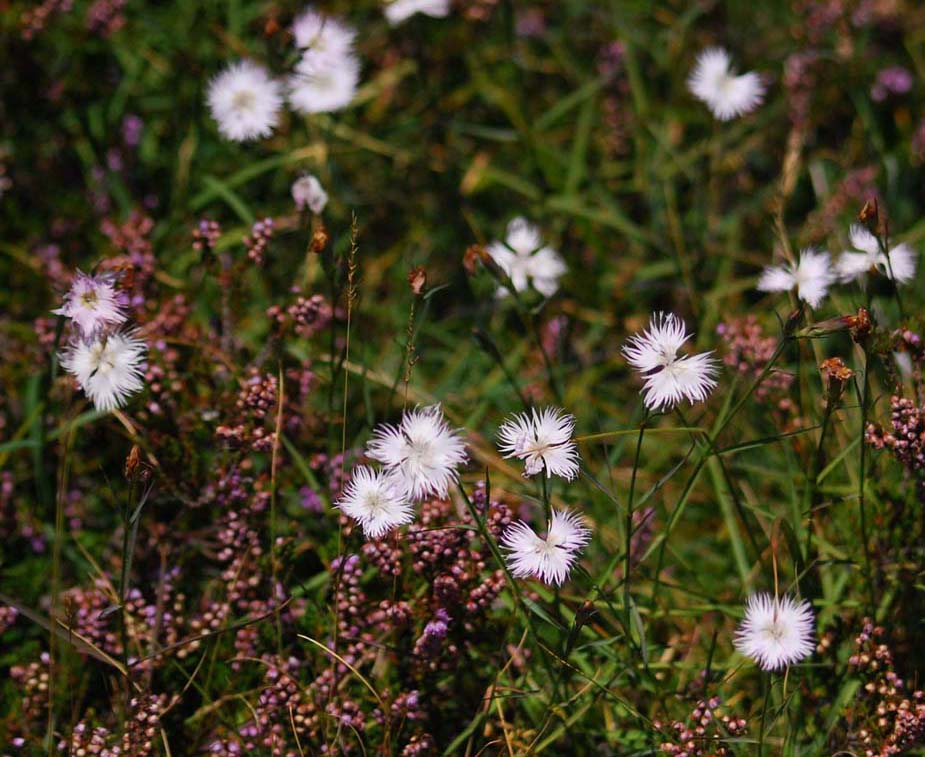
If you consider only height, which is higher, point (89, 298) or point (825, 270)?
point (825, 270)

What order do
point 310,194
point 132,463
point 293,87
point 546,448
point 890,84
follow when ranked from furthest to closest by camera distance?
1. point 890,84
2. point 293,87
3. point 310,194
4. point 546,448
5. point 132,463

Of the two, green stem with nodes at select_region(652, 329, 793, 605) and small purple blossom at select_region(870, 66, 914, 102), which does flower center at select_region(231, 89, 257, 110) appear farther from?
small purple blossom at select_region(870, 66, 914, 102)

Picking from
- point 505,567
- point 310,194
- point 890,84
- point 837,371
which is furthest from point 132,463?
point 890,84

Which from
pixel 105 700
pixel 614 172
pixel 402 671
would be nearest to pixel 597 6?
pixel 614 172

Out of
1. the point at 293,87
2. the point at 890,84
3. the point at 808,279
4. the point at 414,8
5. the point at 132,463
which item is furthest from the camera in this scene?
the point at 890,84

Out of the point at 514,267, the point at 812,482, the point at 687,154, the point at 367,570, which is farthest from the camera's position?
the point at 687,154

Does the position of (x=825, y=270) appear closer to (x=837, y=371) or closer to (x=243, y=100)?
(x=837, y=371)

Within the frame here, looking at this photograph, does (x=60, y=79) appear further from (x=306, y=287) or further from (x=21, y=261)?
(x=306, y=287)

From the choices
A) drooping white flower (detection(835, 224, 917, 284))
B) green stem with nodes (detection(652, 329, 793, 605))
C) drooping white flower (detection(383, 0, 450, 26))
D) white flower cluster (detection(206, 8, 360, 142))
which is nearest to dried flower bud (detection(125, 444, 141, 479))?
green stem with nodes (detection(652, 329, 793, 605))
